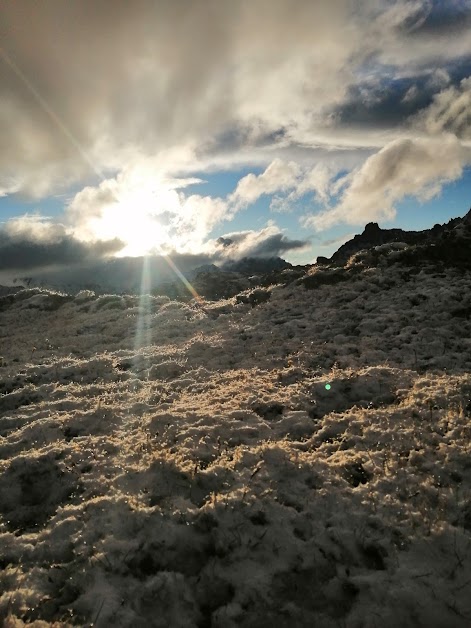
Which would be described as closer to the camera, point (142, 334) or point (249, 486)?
point (249, 486)

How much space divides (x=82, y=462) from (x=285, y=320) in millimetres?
15279

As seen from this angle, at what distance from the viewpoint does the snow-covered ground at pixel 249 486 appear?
7219 mm

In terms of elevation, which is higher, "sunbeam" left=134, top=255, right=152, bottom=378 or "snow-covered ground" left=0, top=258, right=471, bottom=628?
"sunbeam" left=134, top=255, right=152, bottom=378

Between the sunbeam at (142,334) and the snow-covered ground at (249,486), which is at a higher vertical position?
the sunbeam at (142,334)

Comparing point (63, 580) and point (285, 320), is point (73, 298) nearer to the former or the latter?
point (285, 320)

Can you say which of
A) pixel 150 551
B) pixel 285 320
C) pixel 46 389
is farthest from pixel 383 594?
pixel 285 320

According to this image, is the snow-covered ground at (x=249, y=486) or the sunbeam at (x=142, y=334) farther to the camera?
the sunbeam at (x=142, y=334)

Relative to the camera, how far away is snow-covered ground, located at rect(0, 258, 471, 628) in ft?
23.7

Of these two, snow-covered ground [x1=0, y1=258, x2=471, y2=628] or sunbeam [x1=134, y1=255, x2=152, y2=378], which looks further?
sunbeam [x1=134, y1=255, x2=152, y2=378]

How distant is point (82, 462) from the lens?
11383 millimetres

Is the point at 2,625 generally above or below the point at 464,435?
below

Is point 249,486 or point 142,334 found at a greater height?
point 142,334

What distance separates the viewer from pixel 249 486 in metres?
9.66

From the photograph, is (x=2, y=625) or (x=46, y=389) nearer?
(x=2, y=625)
